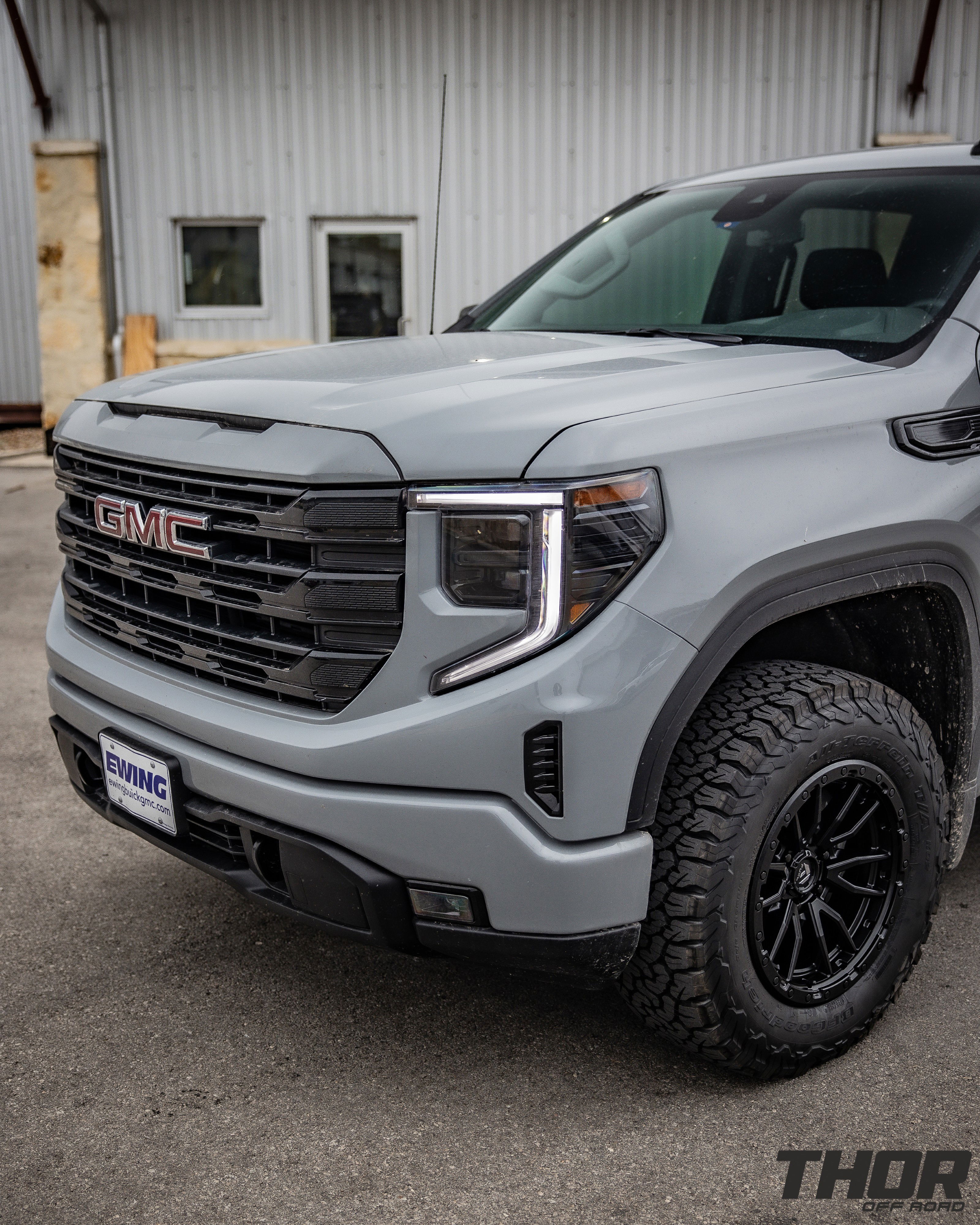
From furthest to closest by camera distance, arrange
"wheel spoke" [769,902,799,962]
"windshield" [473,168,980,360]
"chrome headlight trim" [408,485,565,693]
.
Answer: "windshield" [473,168,980,360] → "wheel spoke" [769,902,799,962] → "chrome headlight trim" [408,485,565,693]

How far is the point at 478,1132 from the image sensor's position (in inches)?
88.3

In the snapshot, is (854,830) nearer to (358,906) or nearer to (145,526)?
(358,906)

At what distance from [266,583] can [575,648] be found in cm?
61

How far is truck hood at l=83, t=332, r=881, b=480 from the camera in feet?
6.57

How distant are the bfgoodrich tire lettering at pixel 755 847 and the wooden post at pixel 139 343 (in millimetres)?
10587

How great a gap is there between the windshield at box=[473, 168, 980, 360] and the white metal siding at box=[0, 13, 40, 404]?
11.5 m

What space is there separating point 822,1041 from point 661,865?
61 cm

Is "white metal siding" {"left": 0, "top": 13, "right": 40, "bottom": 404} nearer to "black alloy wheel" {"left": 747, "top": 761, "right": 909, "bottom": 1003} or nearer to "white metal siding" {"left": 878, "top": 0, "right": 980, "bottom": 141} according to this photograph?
"white metal siding" {"left": 878, "top": 0, "right": 980, "bottom": 141}

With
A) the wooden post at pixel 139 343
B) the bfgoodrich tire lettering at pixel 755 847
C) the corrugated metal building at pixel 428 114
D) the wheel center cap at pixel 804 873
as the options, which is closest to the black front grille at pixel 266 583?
the bfgoodrich tire lettering at pixel 755 847

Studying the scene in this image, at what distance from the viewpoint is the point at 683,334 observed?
297 centimetres

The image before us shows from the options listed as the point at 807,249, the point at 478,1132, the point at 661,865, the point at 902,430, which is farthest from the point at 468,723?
the point at 807,249

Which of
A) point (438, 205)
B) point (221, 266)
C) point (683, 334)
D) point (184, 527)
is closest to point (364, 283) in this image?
point (221, 266)

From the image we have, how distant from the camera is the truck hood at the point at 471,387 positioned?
2004 mm

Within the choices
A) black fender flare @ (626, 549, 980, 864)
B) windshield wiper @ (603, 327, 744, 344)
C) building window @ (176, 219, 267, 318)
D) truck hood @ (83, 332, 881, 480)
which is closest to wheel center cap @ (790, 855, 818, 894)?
black fender flare @ (626, 549, 980, 864)
